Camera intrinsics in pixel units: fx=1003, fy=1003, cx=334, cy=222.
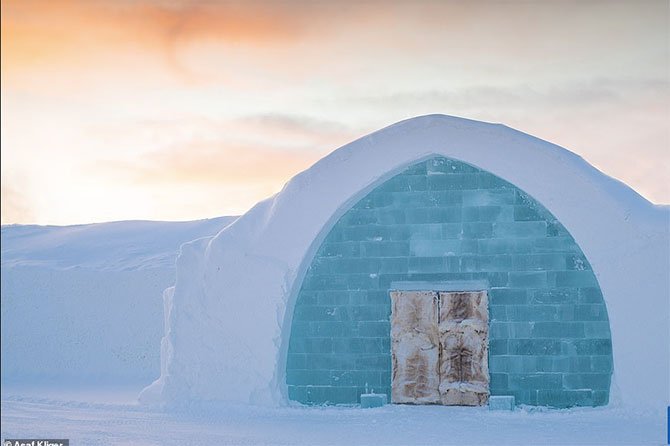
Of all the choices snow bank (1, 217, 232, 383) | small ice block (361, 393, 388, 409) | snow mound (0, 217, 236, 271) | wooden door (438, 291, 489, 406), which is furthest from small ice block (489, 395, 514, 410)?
snow mound (0, 217, 236, 271)

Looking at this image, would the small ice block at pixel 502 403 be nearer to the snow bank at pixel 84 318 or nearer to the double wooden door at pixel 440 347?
the double wooden door at pixel 440 347

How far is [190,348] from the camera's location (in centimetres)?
1302

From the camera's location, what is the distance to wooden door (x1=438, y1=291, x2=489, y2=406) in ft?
39.5

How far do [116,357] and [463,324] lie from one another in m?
9.07

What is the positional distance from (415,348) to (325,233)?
1876 mm

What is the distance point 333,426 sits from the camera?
10875 millimetres

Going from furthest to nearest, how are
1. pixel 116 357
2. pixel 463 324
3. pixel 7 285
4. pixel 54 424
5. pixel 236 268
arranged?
1. pixel 7 285
2. pixel 116 357
3. pixel 236 268
4. pixel 463 324
5. pixel 54 424

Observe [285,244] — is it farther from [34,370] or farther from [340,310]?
[34,370]

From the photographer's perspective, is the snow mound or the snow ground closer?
the snow ground

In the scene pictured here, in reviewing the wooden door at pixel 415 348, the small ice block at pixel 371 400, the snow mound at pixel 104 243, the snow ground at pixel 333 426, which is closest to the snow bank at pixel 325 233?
the snow ground at pixel 333 426

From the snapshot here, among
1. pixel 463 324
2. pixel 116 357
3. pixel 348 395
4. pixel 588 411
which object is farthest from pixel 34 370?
pixel 588 411

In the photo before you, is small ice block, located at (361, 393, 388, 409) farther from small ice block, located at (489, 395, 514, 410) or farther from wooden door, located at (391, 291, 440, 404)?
small ice block, located at (489, 395, 514, 410)

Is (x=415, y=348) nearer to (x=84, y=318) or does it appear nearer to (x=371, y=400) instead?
(x=371, y=400)

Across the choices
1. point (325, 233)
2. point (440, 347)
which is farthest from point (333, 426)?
point (325, 233)
